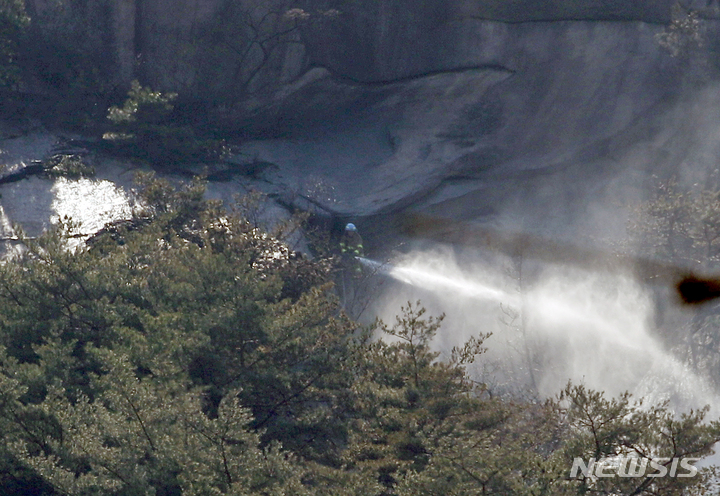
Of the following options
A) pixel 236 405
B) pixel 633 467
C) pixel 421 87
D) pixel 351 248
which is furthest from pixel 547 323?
pixel 236 405

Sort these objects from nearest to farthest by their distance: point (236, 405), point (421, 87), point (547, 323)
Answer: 1. point (236, 405)
2. point (547, 323)
3. point (421, 87)

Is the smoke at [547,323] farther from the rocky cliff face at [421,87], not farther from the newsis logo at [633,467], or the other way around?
the newsis logo at [633,467]

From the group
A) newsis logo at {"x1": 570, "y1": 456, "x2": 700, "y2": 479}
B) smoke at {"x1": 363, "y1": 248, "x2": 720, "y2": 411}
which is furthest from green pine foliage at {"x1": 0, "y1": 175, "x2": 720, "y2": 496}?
smoke at {"x1": 363, "y1": 248, "x2": 720, "y2": 411}

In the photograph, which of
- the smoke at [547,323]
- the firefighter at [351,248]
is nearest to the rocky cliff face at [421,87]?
the firefighter at [351,248]

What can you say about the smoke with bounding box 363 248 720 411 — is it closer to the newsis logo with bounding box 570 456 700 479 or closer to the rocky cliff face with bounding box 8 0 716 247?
the rocky cliff face with bounding box 8 0 716 247

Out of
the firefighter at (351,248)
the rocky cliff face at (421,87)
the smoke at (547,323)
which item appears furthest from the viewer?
the rocky cliff face at (421,87)

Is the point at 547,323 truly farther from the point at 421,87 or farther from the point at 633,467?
the point at 633,467

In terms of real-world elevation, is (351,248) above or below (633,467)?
below
